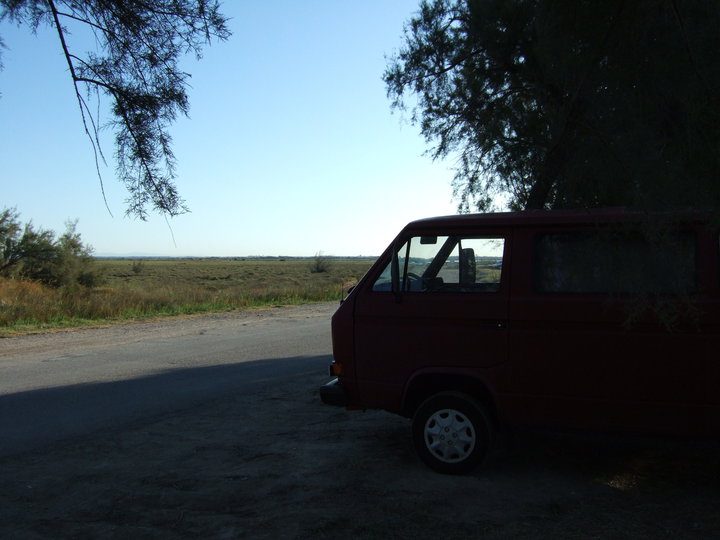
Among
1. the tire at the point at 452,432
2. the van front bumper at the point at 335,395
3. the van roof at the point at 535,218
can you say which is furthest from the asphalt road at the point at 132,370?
the van roof at the point at 535,218

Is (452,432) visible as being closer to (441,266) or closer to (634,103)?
(441,266)

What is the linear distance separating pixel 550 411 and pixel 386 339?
1407mm

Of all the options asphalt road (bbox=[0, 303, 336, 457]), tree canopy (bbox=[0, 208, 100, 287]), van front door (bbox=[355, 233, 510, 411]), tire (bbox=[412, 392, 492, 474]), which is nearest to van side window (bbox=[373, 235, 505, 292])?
van front door (bbox=[355, 233, 510, 411])

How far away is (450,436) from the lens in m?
5.31

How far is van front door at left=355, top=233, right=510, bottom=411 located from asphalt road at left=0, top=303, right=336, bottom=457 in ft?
10.4

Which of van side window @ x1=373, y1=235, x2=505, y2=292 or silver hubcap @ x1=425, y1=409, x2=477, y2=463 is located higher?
van side window @ x1=373, y1=235, x2=505, y2=292

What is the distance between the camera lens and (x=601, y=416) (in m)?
4.95

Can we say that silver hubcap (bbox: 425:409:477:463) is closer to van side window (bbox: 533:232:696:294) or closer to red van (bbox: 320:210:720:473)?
red van (bbox: 320:210:720:473)

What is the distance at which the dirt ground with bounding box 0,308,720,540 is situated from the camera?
14.0 feet

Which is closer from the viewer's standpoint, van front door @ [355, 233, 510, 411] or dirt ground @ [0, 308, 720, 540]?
dirt ground @ [0, 308, 720, 540]

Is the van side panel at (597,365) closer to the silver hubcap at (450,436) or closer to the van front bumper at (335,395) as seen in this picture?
the silver hubcap at (450,436)

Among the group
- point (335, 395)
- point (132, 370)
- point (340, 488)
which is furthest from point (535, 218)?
point (132, 370)

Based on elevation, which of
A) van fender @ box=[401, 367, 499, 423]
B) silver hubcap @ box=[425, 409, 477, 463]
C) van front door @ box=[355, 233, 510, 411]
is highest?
van front door @ box=[355, 233, 510, 411]

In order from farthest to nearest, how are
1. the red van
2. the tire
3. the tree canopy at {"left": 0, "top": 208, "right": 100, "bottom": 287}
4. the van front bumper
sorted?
1. the tree canopy at {"left": 0, "top": 208, "right": 100, "bottom": 287}
2. the van front bumper
3. the tire
4. the red van
